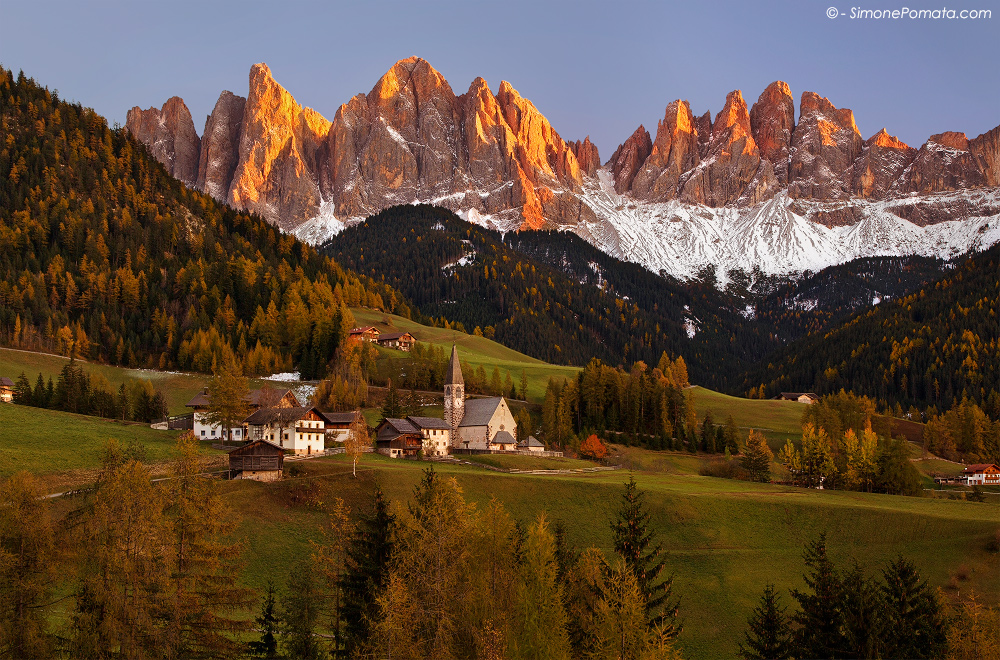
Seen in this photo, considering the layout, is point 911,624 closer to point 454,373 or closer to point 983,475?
point 454,373

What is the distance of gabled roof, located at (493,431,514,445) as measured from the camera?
106 meters

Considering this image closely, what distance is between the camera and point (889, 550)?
62.5 meters

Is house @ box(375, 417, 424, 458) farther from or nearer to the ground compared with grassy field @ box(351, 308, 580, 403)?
nearer to the ground

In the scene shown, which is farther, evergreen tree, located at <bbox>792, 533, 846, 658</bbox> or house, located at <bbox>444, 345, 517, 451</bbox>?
house, located at <bbox>444, 345, 517, 451</bbox>

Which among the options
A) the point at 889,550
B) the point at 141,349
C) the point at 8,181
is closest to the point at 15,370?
the point at 141,349

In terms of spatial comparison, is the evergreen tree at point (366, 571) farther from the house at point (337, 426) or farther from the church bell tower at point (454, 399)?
the church bell tower at point (454, 399)

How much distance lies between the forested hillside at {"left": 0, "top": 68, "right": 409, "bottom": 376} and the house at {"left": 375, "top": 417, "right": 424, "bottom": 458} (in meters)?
46.0

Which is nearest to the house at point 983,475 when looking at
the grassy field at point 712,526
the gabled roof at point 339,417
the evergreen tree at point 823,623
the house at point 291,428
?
the grassy field at point 712,526

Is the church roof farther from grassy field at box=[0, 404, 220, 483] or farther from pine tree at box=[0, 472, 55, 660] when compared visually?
pine tree at box=[0, 472, 55, 660]

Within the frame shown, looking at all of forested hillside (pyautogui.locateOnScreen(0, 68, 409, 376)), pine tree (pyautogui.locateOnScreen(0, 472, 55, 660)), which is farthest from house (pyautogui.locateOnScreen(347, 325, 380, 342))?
pine tree (pyautogui.locateOnScreen(0, 472, 55, 660))

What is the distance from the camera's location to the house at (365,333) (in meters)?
156

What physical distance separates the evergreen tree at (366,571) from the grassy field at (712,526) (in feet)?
57.7

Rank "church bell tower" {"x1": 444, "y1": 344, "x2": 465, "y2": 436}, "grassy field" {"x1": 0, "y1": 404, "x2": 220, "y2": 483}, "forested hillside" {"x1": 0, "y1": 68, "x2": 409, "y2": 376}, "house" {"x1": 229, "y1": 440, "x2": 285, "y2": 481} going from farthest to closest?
"forested hillside" {"x1": 0, "y1": 68, "x2": 409, "y2": 376} → "church bell tower" {"x1": 444, "y1": 344, "x2": 465, "y2": 436} → "house" {"x1": 229, "y1": 440, "x2": 285, "y2": 481} → "grassy field" {"x1": 0, "y1": 404, "x2": 220, "y2": 483}

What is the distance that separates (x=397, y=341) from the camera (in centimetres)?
16612
